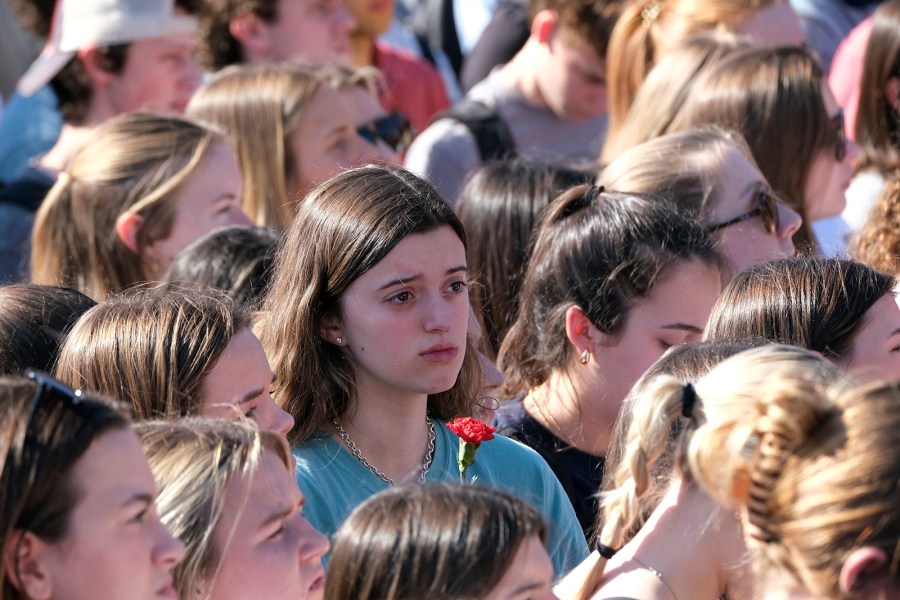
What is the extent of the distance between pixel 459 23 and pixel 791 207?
127 inches

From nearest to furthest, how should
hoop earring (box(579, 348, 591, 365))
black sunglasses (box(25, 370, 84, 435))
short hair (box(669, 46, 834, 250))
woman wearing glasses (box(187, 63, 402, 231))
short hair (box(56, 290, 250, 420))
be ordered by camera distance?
black sunglasses (box(25, 370, 84, 435)) → short hair (box(56, 290, 250, 420)) → hoop earring (box(579, 348, 591, 365)) → short hair (box(669, 46, 834, 250)) → woman wearing glasses (box(187, 63, 402, 231))

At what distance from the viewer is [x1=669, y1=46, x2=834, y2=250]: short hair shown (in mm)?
4406

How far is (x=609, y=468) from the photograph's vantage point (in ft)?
9.32

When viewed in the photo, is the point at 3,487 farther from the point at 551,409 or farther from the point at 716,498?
the point at 551,409

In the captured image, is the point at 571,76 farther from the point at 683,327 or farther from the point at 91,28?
the point at 683,327

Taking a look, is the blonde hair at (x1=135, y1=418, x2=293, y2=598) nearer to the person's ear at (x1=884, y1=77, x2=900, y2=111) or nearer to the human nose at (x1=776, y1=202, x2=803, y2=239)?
the human nose at (x1=776, y1=202, x2=803, y2=239)

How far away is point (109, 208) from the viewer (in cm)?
421

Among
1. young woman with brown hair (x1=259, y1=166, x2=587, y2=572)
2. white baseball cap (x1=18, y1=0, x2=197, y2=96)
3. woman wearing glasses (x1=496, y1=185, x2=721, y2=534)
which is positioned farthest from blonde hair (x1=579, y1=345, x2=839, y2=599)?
white baseball cap (x1=18, y1=0, x2=197, y2=96)

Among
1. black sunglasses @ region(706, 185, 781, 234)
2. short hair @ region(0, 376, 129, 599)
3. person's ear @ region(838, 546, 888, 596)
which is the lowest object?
black sunglasses @ region(706, 185, 781, 234)

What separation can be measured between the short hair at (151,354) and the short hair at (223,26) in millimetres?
3028

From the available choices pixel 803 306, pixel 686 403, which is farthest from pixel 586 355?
pixel 686 403

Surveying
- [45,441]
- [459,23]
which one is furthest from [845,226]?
[45,441]

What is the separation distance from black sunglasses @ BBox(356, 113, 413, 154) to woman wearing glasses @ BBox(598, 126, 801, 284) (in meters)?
1.31

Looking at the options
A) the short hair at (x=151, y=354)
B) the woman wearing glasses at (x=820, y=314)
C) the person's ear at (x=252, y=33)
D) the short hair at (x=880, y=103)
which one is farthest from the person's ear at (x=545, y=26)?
the short hair at (x=151, y=354)
